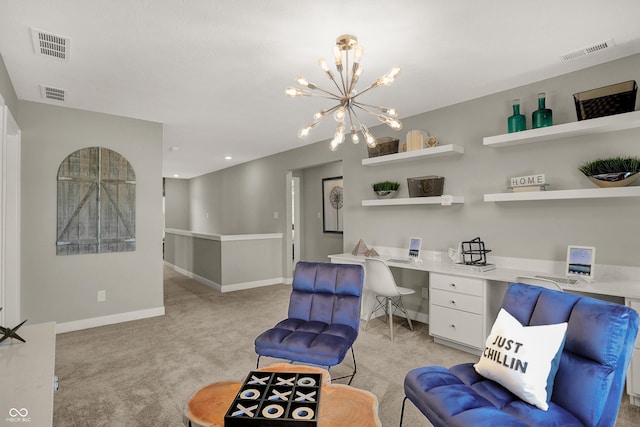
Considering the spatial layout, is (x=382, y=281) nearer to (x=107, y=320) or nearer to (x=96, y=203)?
(x=107, y=320)

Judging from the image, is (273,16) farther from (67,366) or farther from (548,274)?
(67,366)

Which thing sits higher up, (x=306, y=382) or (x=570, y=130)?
(x=570, y=130)

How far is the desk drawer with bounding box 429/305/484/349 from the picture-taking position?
9.62 ft

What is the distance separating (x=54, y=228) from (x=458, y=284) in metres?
4.12

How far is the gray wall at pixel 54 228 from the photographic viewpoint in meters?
3.56

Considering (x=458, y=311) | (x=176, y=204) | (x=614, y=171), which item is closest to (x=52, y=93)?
(x=458, y=311)

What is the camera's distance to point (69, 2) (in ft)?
6.28

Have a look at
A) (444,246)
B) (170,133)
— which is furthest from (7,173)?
(444,246)

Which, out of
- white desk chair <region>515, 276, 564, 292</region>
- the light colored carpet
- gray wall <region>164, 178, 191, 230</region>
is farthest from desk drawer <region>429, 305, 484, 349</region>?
gray wall <region>164, 178, 191, 230</region>

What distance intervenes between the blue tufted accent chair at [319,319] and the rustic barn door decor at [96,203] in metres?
2.46

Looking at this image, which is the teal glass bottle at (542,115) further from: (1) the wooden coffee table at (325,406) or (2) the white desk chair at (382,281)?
(1) the wooden coffee table at (325,406)

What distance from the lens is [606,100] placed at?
98.5 inches

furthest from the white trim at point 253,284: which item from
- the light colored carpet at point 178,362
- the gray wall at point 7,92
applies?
the gray wall at point 7,92

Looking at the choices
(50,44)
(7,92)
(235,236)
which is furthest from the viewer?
(235,236)
